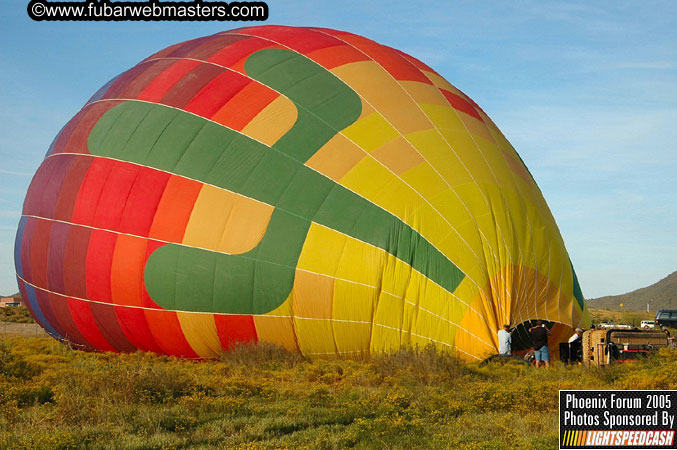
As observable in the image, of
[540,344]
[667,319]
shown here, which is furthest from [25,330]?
[667,319]

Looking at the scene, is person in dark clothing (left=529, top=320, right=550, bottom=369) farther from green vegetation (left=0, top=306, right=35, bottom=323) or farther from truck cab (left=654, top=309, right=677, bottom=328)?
green vegetation (left=0, top=306, right=35, bottom=323)

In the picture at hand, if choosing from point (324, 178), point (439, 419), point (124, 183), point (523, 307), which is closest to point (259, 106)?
point (324, 178)

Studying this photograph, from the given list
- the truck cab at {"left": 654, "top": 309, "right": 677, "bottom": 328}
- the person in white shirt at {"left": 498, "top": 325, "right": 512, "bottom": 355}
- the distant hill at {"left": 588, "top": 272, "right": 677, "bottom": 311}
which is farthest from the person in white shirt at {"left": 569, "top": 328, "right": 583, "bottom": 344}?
the distant hill at {"left": 588, "top": 272, "right": 677, "bottom": 311}

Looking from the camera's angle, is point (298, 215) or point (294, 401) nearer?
point (294, 401)

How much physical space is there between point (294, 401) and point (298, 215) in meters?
3.69

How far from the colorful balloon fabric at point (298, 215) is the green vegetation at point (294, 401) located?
79cm

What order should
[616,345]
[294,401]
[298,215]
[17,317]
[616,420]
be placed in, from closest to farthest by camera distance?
[616,420] → [294,401] → [298,215] → [616,345] → [17,317]

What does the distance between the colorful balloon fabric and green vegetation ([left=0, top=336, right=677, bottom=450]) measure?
785mm

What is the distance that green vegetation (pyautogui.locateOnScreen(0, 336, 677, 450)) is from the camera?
7012 millimetres

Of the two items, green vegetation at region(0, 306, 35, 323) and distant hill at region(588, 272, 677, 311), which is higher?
distant hill at region(588, 272, 677, 311)

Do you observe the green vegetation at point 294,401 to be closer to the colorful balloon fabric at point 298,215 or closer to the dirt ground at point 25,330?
the colorful balloon fabric at point 298,215

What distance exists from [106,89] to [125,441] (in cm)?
1099

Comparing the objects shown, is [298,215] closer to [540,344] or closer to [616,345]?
[540,344]

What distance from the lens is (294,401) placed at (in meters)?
9.06
